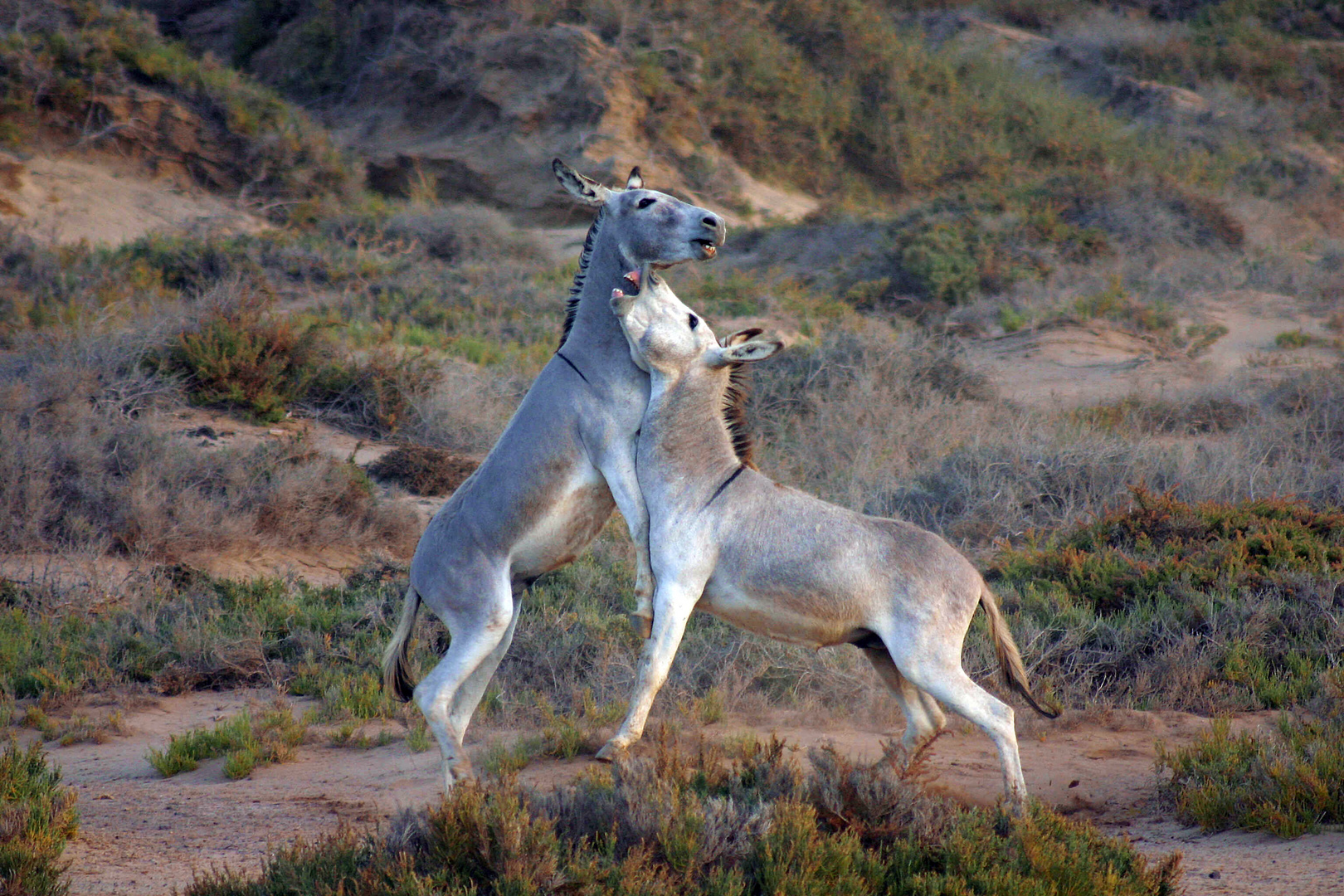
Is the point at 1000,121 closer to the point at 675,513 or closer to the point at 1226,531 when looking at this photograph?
the point at 1226,531

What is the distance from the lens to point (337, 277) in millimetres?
16078

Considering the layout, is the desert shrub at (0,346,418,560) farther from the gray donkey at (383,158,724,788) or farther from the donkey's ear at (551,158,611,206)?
the donkey's ear at (551,158,611,206)

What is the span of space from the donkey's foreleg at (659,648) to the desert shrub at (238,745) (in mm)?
2172

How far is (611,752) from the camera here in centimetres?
478

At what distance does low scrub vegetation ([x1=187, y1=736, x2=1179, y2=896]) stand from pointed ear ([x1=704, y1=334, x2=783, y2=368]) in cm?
189

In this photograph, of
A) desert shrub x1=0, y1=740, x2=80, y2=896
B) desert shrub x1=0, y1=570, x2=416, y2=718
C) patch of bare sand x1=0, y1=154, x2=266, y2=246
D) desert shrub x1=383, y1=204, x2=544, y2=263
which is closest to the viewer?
desert shrub x1=0, y1=740, x2=80, y2=896

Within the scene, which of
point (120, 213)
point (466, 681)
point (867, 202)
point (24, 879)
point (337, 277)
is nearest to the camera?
point (24, 879)

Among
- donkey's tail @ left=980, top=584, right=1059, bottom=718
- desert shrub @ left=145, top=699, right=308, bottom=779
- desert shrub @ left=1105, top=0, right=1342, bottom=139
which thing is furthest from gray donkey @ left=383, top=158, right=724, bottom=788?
desert shrub @ left=1105, top=0, right=1342, bottom=139

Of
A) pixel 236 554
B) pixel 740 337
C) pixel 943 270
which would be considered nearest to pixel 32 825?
pixel 740 337

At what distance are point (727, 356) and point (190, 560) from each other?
5.73 meters

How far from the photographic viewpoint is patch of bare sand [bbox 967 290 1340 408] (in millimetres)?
12734

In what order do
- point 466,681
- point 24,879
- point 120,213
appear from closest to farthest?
point 24,879, point 466,681, point 120,213

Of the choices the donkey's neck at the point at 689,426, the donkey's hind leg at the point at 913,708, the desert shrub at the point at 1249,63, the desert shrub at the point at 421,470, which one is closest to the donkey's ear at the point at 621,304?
the donkey's neck at the point at 689,426

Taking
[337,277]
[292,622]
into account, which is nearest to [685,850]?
[292,622]
